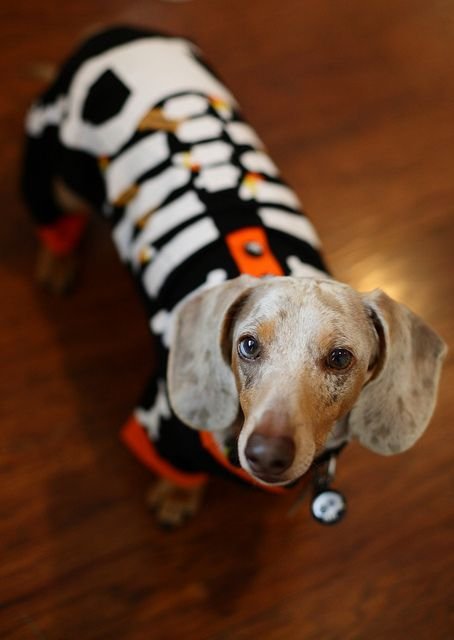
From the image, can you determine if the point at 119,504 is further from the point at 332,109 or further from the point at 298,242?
the point at 332,109

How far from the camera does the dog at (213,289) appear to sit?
1.07 meters

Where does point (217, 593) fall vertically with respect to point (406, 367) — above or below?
below

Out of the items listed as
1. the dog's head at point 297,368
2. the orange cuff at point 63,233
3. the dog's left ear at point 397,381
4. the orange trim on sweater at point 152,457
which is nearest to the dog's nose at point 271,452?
the dog's head at point 297,368

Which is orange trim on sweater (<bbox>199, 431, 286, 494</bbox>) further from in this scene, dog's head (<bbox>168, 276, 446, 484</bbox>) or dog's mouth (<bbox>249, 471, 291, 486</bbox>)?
dog's mouth (<bbox>249, 471, 291, 486</bbox>)

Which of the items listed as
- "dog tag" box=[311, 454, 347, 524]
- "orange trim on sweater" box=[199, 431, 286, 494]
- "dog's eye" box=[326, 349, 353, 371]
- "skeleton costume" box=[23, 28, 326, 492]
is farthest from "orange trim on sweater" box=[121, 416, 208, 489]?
"dog's eye" box=[326, 349, 353, 371]

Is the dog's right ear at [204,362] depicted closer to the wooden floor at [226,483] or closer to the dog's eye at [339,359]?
the dog's eye at [339,359]

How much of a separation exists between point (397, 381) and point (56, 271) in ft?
3.51

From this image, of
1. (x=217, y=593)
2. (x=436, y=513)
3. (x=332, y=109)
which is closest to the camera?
(x=217, y=593)

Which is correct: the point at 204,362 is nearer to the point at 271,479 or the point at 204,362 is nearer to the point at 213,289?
the point at 213,289

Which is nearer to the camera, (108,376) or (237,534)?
(237,534)

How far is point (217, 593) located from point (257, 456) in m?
0.74

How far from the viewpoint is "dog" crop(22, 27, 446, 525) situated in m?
1.07

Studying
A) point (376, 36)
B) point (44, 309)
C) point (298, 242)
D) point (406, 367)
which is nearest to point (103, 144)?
point (298, 242)

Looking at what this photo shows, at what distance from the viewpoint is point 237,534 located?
1654mm
